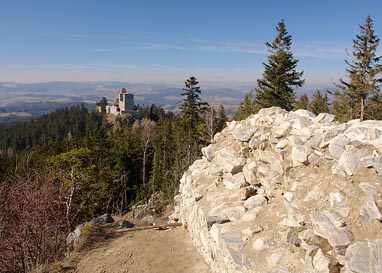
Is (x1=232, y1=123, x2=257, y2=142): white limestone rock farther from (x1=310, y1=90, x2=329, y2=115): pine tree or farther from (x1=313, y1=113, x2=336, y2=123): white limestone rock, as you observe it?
(x1=310, y1=90, x2=329, y2=115): pine tree

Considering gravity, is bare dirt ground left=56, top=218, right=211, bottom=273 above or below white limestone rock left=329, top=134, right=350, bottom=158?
below

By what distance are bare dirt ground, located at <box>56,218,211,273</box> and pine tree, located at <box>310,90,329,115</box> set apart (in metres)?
34.2

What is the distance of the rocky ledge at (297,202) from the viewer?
18.0ft

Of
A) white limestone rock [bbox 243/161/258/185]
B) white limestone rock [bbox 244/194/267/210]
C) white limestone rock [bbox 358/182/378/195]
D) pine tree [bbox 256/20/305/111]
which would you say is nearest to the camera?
white limestone rock [bbox 358/182/378/195]

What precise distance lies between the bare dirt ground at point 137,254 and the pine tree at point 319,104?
34250 millimetres

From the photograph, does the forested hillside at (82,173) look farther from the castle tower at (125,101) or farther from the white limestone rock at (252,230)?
the castle tower at (125,101)

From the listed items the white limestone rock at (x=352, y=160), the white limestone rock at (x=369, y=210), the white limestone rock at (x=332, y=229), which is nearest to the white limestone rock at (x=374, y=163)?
the white limestone rock at (x=352, y=160)

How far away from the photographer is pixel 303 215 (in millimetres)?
6387

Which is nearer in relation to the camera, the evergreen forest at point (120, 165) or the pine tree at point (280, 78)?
the evergreen forest at point (120, 165)

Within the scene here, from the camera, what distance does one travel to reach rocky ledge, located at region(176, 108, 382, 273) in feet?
18.0

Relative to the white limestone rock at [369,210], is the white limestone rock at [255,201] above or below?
below

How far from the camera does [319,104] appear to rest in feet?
138

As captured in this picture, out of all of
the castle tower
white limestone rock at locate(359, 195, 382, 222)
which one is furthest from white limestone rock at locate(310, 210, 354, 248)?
the castle tower

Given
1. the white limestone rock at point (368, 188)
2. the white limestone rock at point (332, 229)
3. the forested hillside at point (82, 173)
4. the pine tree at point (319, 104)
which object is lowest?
the forested hillside at point (82, 173)
